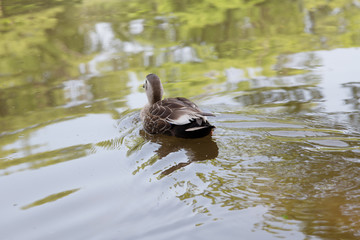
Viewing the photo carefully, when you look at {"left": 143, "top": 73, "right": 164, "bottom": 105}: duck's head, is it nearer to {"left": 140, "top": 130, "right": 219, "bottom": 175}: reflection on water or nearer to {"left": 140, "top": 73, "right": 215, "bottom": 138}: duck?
{"left": 140, "top": 73, "right": 215, "bottom": 138}: duck

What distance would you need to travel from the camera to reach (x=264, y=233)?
413 centimetres

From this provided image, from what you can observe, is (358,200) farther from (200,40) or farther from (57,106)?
(200,40)

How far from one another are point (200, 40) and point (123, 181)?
6089 millimetres

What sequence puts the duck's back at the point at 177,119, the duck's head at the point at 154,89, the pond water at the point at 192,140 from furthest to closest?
the duck's head at the point at 154,89 < the duck's back at the point at 177,119 < the pond water at the point at 192,140

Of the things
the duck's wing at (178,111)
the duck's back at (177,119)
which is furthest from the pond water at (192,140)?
the duck's wing at (178,111)

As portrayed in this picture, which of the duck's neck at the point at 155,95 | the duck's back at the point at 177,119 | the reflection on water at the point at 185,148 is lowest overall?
the reflection on water at the point at 185,148

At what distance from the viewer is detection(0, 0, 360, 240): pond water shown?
4.54 m

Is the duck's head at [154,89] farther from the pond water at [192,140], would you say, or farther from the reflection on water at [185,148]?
the reflection on water at [185,148]

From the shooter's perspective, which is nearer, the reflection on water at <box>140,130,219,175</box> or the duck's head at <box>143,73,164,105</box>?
the reflection on water at <box>140,130,219,175</box>

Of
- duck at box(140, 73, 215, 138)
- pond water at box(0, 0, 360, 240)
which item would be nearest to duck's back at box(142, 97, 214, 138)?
duck at box(140, 73, 215, 138)

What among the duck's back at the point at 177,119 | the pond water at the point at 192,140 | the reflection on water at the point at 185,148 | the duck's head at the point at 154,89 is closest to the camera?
the pond water at the point at 192,140

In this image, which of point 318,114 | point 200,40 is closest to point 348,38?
point 200,40

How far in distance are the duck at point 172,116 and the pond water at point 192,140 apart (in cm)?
17

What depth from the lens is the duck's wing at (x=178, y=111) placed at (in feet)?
21.2
